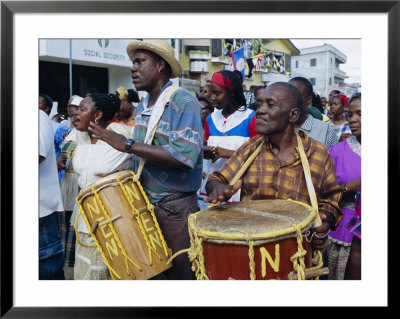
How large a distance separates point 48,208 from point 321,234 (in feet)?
5.65

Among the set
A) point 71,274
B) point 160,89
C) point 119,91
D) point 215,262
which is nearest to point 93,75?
point 119,91

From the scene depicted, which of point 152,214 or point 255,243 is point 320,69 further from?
point 152,214

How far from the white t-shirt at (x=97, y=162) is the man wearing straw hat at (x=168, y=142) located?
0.12 m

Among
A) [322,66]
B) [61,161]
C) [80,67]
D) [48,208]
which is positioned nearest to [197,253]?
[48,208]

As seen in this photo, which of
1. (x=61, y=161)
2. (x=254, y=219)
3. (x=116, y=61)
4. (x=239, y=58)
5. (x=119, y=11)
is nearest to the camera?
(x=254, y=219)

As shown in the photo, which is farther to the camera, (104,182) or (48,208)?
(48,208)

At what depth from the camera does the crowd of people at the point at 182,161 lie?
9.16ft

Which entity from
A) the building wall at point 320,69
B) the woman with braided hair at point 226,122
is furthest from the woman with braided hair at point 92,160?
the building wall at point 320,69

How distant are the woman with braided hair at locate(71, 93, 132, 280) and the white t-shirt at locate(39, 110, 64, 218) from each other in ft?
0.48

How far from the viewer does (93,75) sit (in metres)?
3.36

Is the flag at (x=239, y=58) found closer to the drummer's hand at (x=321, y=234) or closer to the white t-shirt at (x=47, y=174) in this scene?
the drummer's hand at (x=321, y=234)

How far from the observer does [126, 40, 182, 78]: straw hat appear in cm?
292

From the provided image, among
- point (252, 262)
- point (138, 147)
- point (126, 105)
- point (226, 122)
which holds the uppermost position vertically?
point (126, 105)

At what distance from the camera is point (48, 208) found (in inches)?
124
